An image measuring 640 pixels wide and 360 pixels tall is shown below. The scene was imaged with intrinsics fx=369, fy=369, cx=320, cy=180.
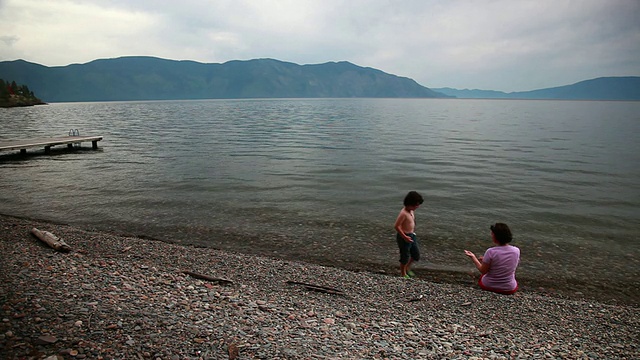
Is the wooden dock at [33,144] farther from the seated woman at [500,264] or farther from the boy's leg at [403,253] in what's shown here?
the seated woman at [500,264]

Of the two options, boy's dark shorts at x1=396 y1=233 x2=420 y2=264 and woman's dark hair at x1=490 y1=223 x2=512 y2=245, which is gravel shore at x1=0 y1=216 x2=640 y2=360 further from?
woman's dark hair at x1=490 y1=223 x2=512 y2=245

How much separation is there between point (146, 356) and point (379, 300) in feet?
14.7

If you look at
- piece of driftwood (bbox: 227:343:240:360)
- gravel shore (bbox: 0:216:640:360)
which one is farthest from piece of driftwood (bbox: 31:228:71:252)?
piece of driftwood (bbox: 227:343:240:360)

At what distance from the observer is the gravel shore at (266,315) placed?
5.14 m

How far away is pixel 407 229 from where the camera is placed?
8680 millimetres

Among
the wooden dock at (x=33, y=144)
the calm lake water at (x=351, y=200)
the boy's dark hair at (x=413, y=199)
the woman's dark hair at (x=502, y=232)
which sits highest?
the boy's dark hair at (x=413, y=199)

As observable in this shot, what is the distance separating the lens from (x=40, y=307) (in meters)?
5.68

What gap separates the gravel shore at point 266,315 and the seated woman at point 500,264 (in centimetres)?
24

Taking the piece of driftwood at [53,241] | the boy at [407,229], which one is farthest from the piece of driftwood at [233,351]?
the piece of driftwood at [53,241]

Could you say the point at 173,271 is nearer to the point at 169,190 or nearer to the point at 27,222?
the point at 27,222

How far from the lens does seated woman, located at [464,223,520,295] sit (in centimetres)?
760

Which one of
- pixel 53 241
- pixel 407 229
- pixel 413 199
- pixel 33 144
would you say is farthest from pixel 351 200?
pixel 33 144

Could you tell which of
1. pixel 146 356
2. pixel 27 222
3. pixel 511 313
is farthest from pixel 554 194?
pixel 27 222

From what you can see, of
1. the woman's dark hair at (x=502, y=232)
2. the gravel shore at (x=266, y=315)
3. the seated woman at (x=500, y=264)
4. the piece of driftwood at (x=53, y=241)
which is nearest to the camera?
the gravel shore at (x=266, y=315)
